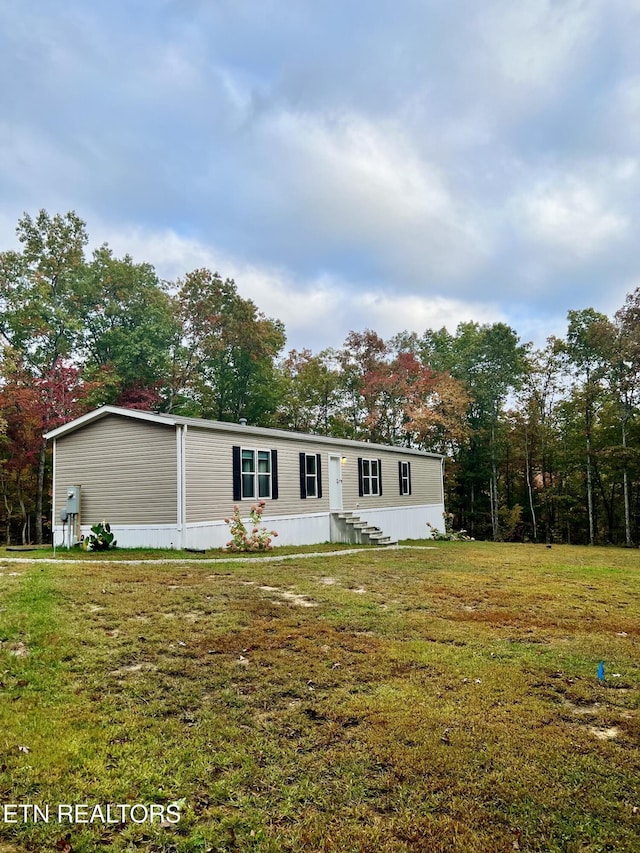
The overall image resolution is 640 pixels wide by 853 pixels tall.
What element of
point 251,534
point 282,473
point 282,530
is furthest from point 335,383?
point 251,534

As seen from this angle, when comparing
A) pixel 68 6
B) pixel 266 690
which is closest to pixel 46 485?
pixel 68 6

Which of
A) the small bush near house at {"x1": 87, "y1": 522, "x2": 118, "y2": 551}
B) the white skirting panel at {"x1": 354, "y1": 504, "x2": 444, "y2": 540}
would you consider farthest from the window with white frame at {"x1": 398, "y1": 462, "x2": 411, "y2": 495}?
the small bush near house at {"x1": 87, "y1": 522, "x2": 118, "y2": 551}

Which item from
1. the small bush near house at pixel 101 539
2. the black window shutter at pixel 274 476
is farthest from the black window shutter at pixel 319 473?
the small bush near house at pixel 101 539

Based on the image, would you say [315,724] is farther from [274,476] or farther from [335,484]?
[335,484]

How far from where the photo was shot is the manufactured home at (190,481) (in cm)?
1087

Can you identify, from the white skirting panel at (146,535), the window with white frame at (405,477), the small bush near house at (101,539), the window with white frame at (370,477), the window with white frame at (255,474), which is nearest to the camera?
the white skirting panel at (146,535)

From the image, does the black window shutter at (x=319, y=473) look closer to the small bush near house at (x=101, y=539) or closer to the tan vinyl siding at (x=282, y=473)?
the tan vinyl siding at (x=282, y=473)

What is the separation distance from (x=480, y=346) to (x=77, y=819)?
26.4 meters

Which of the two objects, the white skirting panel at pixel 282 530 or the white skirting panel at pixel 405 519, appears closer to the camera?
the white skirting panel at pixel 282 530

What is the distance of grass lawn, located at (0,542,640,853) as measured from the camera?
2.06m

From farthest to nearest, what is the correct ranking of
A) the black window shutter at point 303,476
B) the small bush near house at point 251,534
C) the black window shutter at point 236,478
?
the black window shutter at point 303,476, the black window shutter at point 236,478, the small bush near house at point 251,534

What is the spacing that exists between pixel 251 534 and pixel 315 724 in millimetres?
9083

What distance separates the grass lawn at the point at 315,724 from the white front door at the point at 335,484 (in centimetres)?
918

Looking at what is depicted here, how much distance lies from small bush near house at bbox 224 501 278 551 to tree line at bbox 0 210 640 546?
10.3 m
